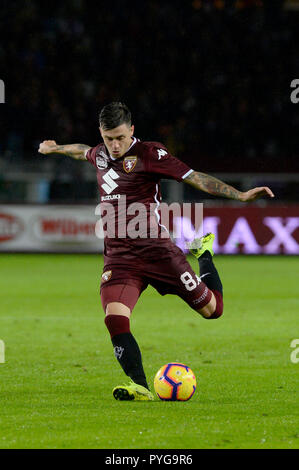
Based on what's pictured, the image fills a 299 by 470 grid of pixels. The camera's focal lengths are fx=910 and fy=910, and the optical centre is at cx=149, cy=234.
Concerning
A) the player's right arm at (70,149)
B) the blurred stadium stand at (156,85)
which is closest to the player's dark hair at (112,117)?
the player's right arm at (70,149)

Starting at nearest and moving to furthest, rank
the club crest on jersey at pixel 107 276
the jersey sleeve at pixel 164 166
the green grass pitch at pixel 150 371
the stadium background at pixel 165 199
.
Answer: the green grass pitch at pixel 150 371 < the stadium background at pixel 165 199 < the jersey sleeve at pixel 164 166 < the club crest on jersey at pixel 107 276

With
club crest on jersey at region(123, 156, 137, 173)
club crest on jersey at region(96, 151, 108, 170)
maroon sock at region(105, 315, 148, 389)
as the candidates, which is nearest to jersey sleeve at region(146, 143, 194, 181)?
club crest on jersey at region(123, 156, 137, 173)

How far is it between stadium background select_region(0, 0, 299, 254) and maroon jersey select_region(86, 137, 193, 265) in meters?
18.2

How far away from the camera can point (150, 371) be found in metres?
8.23

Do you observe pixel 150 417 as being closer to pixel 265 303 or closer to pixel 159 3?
pixel 265 303

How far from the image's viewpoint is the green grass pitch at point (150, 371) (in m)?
5.54

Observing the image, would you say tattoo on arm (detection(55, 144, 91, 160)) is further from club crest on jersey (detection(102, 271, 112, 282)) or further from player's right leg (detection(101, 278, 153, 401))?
player's right leg (detection(101, 278, 153, 401))

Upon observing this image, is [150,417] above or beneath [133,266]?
beneath

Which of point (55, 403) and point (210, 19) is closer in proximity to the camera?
point (55, 403)

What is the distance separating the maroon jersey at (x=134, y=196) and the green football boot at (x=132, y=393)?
0.99m

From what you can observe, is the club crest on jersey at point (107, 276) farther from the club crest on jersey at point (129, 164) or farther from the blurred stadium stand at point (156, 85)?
the blurred stadium stand at point (156, 85)
